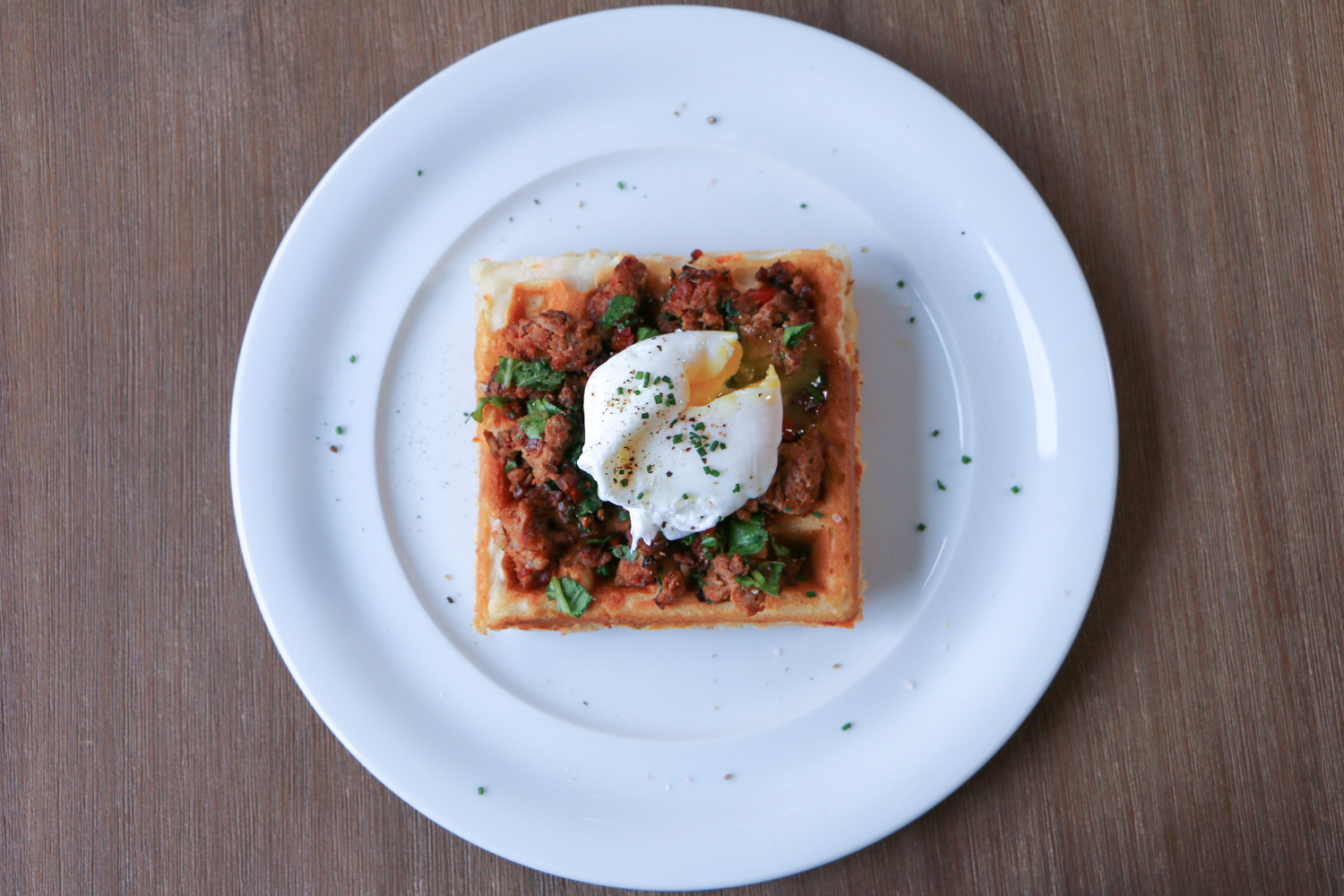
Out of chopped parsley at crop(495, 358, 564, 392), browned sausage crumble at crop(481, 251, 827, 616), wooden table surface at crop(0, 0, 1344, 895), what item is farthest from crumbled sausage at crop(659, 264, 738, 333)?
wooden table surface at crop(0, 0, 1344, 895)

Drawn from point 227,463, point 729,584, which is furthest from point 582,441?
point 227,463

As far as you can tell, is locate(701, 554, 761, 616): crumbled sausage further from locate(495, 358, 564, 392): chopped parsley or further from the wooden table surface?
the wooden table surface

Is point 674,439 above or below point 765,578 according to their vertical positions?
above

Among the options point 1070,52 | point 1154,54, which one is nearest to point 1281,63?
point 1154,54

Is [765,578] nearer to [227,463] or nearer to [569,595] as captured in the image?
[569,595]

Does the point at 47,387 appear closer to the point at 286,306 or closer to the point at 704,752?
the point at 286,306
